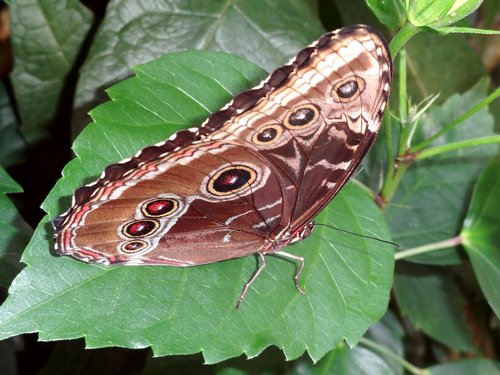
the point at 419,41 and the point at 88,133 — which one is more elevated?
the point at 88,133

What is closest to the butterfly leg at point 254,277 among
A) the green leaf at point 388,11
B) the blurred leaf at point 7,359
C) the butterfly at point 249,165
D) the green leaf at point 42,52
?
the butterfly at point 249,165

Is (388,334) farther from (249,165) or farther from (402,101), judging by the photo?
(249,165)

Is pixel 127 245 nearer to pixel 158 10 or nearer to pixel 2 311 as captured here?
pixel 2 311

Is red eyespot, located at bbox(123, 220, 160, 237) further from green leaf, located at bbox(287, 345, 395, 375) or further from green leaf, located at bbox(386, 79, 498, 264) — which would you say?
green leaf, located at bbox(386, 79, 498, 264)

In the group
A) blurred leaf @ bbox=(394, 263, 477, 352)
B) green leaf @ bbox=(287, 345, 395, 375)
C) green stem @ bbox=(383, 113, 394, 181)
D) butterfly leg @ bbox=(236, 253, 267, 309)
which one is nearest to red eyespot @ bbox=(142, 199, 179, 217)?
butterfly leg @ bbox=(236, 253, 267, 309)

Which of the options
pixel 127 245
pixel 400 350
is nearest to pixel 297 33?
pixel 127 245

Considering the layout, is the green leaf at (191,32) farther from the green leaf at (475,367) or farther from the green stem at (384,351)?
the green leaf at (475,367)
